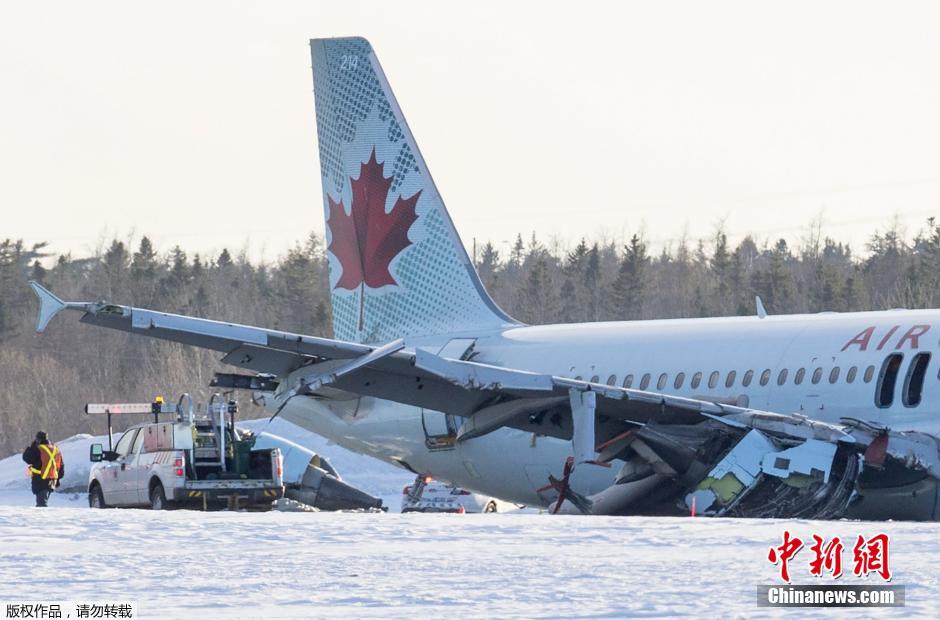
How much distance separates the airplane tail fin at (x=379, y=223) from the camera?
29719 millimetres

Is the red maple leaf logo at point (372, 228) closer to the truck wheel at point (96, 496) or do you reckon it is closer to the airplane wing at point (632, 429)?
the truck wheel at point (96, 496)

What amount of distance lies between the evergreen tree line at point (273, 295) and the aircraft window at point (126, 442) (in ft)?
171

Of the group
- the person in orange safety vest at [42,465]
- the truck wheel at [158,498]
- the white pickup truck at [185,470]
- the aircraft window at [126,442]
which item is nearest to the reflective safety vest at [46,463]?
the person in orange safety vest at [42,465]

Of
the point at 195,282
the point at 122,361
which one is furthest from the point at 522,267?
the point at 122,361

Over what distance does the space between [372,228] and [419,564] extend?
17072 mm

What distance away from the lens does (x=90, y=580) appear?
12.5 metres

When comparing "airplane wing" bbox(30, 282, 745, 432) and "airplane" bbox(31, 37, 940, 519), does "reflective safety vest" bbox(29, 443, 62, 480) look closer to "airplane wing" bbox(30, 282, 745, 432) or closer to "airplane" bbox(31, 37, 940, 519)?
"airplane" bbox(31, 37, 940, 519)

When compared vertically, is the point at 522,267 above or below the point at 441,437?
above

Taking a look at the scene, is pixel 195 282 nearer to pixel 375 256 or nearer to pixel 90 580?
pixel 375 256

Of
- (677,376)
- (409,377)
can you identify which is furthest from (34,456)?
(677,376)

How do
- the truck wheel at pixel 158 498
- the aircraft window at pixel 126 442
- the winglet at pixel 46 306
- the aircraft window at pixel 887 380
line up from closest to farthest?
the winglet at pixel 46 306 → the aircraft window at pixel 887 380 → the truck wheel at pixel 158 498 → the aircraft window at pixel 126 442

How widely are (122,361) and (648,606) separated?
92.5 meters

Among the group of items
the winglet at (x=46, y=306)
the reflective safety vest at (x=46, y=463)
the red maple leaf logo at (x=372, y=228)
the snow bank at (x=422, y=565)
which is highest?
the red maple leaf logo at (x=372, y=228)

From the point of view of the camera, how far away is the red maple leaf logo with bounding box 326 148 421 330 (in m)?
30.0
